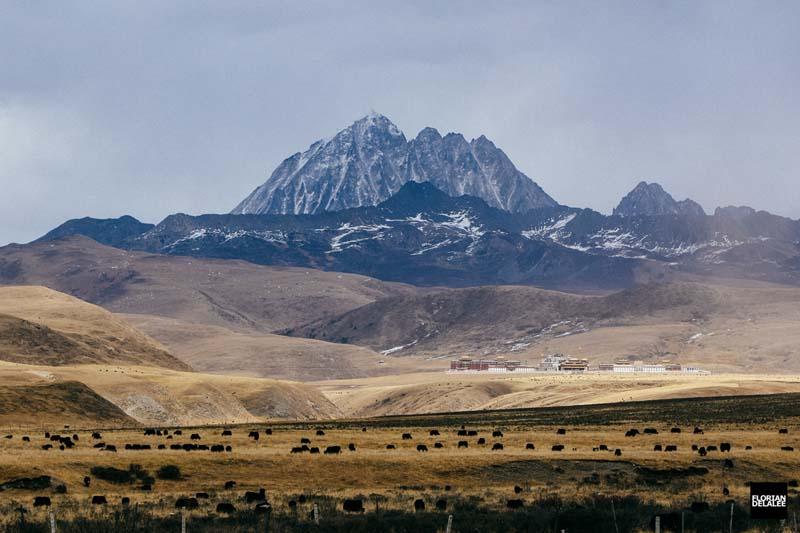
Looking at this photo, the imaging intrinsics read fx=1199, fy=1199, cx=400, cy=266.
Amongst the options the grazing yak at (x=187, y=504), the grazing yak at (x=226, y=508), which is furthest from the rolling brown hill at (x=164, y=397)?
the grazing yak at (x=226, y=508)

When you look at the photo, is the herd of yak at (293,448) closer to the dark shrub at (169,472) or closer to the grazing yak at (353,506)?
the grazing yak at (353,506)

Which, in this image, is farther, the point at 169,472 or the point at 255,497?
the point at 169,472

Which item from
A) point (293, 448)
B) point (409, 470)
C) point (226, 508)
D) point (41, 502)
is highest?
point (293, 448)

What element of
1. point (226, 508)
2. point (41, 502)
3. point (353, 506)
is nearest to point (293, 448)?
point (41, 502)

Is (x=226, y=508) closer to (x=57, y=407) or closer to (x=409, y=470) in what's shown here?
(x=409, y=470)

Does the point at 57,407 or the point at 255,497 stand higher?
the point at 57,407

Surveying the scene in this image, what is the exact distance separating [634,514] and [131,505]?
2042cm

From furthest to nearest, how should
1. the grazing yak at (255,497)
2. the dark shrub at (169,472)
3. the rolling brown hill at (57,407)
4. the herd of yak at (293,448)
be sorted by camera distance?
the rolling brown hill at (57,407), the dark shrub at (169,472), the grazing yak at (255,497), the herd of yak at (293,448)

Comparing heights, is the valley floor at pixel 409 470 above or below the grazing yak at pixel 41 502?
below

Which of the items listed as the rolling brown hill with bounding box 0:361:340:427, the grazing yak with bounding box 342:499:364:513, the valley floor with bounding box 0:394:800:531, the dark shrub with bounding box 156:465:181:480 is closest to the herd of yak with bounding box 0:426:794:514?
the grazing yak with bounding box 342:499:364:513

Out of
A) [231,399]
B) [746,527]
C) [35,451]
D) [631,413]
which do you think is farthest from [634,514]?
[231,399]

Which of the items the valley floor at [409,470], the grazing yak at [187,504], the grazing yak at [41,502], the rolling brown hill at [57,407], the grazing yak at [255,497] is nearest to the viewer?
the grazing yak at [187,504]

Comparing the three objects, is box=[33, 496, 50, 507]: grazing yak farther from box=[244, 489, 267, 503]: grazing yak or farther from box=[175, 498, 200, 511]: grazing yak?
box=[244, 489, 267, 503]: grazing yak

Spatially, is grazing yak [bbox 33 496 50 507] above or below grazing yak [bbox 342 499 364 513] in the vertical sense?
above
